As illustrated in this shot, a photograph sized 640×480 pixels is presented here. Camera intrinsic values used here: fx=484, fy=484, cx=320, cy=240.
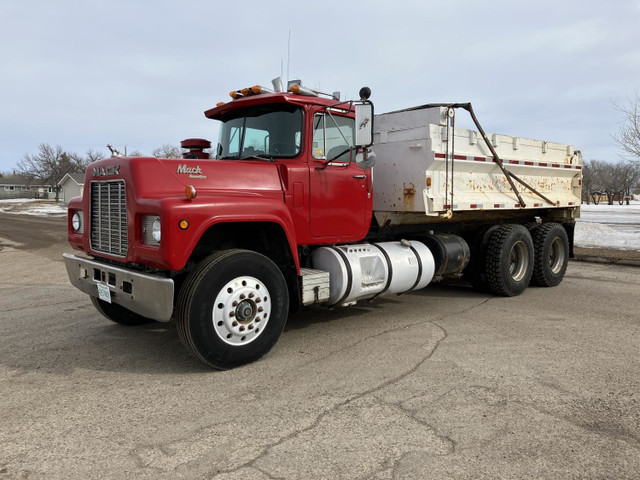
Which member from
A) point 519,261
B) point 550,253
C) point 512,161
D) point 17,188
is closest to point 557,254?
point 550,253

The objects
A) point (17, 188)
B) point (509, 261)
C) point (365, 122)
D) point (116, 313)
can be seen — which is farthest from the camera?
point (17, 188)

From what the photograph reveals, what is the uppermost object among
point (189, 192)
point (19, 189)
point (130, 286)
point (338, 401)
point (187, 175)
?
point (19, 189)

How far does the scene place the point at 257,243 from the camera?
5055 millimetres

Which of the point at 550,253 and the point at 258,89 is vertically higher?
the point at 258,89

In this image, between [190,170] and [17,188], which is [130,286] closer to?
[190,170]

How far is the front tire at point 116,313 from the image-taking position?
567cm

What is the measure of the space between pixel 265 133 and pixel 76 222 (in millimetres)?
2342

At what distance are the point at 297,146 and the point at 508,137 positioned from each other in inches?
162

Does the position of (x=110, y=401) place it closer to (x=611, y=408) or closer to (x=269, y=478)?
(x=269, y=478)

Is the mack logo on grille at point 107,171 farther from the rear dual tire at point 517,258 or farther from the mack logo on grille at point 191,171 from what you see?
the rear dual tire at point 517,258

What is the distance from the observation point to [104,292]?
4.63 m

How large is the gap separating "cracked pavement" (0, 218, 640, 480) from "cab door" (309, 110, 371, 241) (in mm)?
1255

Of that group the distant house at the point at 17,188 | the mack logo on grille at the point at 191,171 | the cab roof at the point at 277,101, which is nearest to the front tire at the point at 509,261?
the cab roof at the point at 277,101

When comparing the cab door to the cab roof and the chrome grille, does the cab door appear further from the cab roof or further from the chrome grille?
the chrome grille
